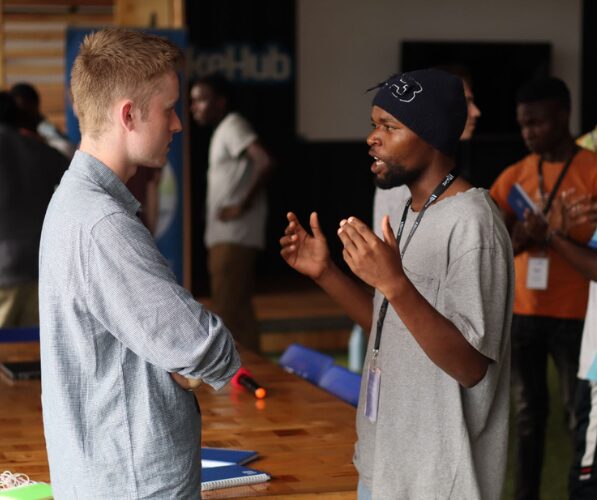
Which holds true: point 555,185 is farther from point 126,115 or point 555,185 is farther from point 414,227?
point 126,115

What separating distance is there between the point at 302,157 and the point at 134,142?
872 cm

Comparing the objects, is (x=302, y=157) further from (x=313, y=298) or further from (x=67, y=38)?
(x=67, y=38)

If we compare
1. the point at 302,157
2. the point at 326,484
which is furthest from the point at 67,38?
the point at 326,484

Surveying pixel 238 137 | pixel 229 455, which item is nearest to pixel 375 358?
pixel 229 455

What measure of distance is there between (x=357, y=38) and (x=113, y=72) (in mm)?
8826

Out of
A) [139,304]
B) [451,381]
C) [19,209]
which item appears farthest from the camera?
[19,209]

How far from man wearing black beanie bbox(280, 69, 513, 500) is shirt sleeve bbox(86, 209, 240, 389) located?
0.41 m

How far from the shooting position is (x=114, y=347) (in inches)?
69.7

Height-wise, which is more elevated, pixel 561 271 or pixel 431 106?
pixel 431 106

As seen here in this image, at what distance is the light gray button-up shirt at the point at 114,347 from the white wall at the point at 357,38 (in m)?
8.63

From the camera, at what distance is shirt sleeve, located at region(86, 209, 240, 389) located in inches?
67.7

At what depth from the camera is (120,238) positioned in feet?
5.66

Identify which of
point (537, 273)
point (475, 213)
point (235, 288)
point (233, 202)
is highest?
point (475, 213)

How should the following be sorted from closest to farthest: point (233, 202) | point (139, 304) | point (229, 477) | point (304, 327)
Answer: point (139, 304) < point (229, 477) < point (233, 202) < point (304, 327)
